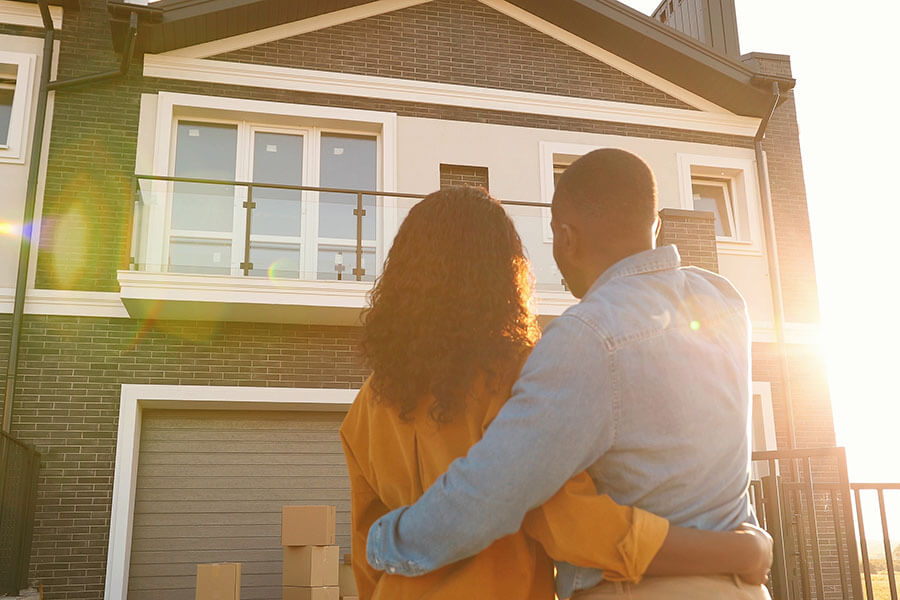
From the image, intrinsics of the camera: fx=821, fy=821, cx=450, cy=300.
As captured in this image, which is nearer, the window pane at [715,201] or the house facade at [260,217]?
the house facade at [260,217]

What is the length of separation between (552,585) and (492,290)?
2.07 ft

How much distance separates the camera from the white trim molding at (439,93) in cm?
993

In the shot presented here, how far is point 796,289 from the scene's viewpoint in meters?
11.1

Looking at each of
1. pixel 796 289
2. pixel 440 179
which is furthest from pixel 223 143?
pixel 796 289

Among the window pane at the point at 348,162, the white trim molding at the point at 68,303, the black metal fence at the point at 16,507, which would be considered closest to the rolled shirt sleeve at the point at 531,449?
the black metal fence at the point at 16,507

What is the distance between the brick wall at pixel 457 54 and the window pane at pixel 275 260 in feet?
9.17

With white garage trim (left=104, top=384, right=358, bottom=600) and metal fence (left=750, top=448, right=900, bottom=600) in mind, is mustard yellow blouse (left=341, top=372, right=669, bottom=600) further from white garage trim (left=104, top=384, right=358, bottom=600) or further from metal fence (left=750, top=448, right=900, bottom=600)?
white garage trim (left=104, top=384, right=358, bottom=600)

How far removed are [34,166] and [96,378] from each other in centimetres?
242

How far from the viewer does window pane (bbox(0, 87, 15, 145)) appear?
9.35 meters

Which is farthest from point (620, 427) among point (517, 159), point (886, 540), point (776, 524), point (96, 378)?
point (517, 159)

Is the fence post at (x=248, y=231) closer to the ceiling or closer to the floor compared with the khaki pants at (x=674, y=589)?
closer to the ceiling

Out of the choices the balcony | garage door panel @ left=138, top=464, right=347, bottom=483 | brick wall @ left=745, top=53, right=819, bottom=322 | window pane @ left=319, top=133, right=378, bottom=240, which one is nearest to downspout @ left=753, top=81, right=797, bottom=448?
brick wall @ left=745, top=53, right=819, bottom=322

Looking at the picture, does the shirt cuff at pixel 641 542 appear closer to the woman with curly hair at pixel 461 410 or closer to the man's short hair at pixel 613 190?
the woman with curly hair at pixel 461 410

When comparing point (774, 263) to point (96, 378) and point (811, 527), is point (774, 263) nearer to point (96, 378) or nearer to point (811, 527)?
point (811, 527)
